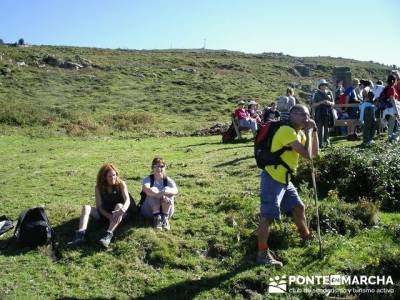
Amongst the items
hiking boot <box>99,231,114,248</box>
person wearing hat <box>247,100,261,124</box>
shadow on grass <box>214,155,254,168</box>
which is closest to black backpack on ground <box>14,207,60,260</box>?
hiking boot <box>99,231,114,248</box>

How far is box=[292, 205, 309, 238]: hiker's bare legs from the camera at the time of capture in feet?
27.1

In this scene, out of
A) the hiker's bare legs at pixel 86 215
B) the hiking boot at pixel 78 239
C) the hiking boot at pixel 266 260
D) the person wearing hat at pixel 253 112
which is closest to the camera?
the hiking boot at pixel 266 260

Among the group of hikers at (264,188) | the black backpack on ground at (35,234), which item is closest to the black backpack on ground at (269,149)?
the group of hikers at (264,188)

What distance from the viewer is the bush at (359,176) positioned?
36.6ft

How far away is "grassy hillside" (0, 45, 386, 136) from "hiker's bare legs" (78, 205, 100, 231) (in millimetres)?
17778

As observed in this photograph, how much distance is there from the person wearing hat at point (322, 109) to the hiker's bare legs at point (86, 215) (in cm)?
874

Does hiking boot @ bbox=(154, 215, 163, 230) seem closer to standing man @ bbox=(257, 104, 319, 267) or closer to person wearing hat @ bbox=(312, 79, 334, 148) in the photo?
standing man @ bbox=(257, 104, 319, 267)

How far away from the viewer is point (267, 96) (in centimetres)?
4925

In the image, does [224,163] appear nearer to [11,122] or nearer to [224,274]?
[224,274]

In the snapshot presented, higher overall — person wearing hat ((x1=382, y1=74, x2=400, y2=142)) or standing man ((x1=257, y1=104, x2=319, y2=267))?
person wearing hat ((x1=382, y1=74, x2=400, y2=142))

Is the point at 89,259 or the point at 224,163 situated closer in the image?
the point at 89,259

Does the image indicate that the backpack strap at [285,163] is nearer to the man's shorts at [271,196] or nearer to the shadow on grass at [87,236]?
the man's shorts at [271,196]

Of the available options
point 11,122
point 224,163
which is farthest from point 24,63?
point 224,163

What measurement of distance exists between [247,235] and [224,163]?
20.4 ft
